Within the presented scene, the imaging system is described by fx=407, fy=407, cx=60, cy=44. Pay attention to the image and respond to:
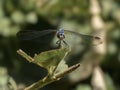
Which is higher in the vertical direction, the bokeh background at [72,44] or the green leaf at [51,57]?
the bokeh background at [72,44]

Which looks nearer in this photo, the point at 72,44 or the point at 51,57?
the point at 51,57

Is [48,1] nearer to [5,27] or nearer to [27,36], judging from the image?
[5,27]

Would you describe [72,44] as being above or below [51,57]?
above

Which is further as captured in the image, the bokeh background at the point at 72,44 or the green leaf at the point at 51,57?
the bokeh background at the point at 72,44

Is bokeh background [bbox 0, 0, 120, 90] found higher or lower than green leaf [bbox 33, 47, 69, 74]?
higher

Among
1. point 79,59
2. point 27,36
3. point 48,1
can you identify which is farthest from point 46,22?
point 27,36

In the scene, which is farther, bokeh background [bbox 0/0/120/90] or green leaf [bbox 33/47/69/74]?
bokeh background [bbox 0/0/120/90]

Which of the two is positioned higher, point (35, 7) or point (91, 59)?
point (35, 7)

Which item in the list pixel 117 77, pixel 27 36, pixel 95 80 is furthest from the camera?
pixel 117 77
